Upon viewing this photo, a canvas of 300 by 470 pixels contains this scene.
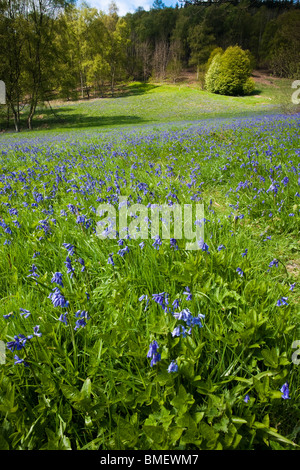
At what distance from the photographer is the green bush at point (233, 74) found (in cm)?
4888

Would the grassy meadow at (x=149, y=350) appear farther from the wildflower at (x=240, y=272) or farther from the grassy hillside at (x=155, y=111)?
the grassy hillside at (x=155, y=111)

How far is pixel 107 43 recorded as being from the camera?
56594mm

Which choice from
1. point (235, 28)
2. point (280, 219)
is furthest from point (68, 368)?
point (235, 28)

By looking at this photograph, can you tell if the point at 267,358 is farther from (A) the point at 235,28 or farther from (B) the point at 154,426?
(A) the point at 235,28
